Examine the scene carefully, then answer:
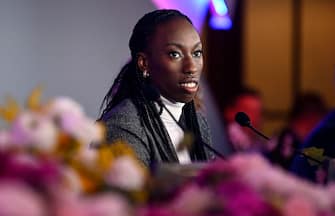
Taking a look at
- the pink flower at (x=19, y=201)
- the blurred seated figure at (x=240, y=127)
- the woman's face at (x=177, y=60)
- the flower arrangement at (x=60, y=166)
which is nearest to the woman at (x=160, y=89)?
Result: the woman's face at (x=177, y=60)

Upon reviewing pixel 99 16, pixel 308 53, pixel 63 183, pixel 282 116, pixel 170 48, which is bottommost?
pixel 282 116

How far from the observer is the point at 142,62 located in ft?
5.32

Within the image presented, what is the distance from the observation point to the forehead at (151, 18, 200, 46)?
5.08 ft

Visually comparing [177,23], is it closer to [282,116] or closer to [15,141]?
[15,141]

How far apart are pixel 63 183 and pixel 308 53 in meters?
4.36

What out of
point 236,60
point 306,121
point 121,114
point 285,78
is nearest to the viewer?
point 121,114

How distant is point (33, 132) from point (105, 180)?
56 millimetres

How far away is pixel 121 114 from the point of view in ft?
5.11

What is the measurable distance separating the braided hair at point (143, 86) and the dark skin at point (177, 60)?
0.02 meters

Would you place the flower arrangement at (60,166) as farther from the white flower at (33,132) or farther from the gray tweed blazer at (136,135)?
the gray tweed blazer at (136,135)

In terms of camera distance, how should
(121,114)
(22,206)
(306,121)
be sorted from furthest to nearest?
(306,121), (121,114), (22,206)

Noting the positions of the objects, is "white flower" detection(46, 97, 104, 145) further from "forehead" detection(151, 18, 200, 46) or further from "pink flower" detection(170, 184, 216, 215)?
"forehead" detection(151, 18, 200, 46)

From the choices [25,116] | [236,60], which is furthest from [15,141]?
[236,60]

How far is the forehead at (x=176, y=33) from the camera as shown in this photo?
1548 mm
